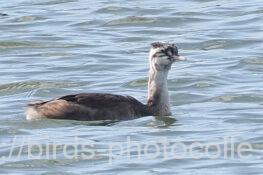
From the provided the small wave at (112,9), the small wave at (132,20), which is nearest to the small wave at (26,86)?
the small wave at (132,20)

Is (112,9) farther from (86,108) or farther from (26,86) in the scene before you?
(86,108)

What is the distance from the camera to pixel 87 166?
1589 cm

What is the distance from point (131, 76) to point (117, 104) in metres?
3.71

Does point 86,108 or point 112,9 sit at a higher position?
point 112,9

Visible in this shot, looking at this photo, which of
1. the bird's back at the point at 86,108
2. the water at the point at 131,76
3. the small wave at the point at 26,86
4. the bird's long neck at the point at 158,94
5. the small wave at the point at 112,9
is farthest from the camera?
the small wave at the point at 112,9

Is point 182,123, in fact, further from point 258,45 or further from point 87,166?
point 258,45

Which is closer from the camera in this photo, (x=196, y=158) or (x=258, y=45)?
(x=196, y=158)

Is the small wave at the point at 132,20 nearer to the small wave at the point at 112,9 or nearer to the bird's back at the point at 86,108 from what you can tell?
the small wave at the point at 112,9

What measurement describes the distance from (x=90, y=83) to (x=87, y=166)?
5928mm

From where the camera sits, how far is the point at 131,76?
73.0 feet

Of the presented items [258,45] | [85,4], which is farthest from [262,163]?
[85,4]

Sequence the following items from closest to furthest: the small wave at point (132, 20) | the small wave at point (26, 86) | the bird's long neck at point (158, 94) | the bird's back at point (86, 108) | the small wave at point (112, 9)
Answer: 1. the bird's back at point (86, 108)
2. the bird's long neck at point (158, 94)
3. the small wave at point (26, 86)
4. the small wave at point (132, 20)
5. the small wave at point (112, 9)

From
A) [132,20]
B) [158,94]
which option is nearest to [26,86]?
[158,94]

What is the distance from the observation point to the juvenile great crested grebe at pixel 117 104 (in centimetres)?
1833
